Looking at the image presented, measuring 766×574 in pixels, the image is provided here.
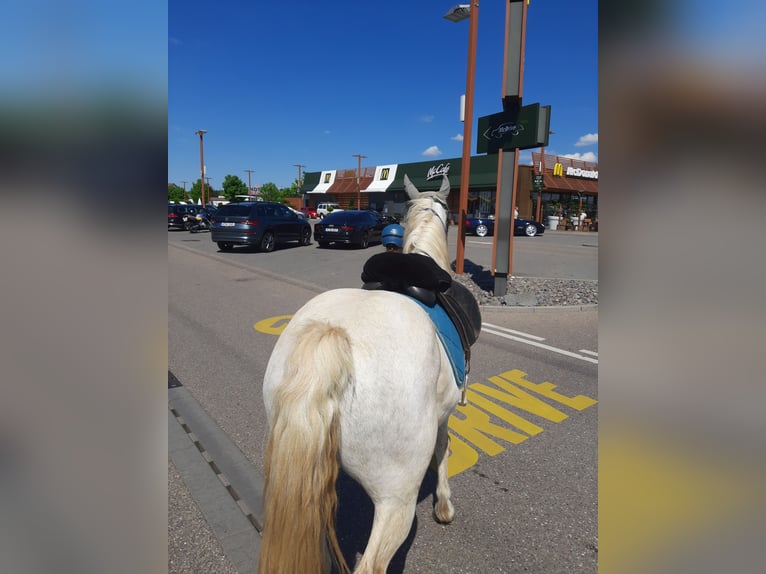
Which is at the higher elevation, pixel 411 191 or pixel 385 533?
pixel 411 191

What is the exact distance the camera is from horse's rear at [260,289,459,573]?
1.65 metres

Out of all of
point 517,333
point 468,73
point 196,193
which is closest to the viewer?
point 517,333

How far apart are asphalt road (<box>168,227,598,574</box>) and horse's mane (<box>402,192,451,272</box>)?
5.54ft

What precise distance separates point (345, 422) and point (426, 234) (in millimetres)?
1833

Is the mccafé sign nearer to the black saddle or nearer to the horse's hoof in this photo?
the black saddle

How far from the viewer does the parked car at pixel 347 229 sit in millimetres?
17422

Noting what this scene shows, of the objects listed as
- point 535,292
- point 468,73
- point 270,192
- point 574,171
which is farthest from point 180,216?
point 270,192

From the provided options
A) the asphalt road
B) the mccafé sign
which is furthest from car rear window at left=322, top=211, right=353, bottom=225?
the mccafé sign

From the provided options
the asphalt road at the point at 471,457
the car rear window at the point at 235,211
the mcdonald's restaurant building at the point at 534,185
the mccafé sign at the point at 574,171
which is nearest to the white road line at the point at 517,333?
the asphalt road at the point at 471,457

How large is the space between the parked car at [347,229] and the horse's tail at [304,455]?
52.0 feet

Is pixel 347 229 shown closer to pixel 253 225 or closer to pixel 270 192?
pixel 253 225

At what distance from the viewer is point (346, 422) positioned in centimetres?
176
